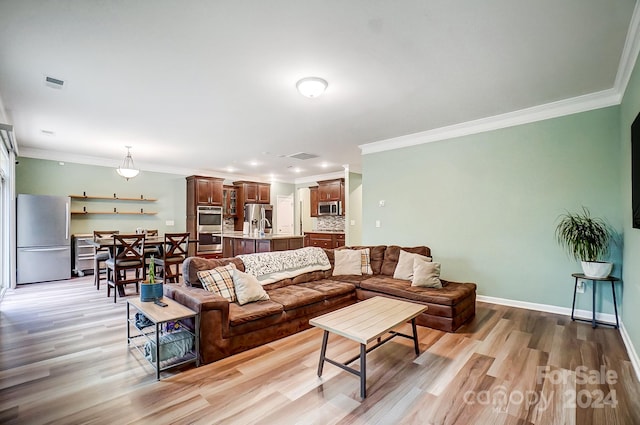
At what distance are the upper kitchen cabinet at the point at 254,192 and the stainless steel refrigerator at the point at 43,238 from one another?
419 cm

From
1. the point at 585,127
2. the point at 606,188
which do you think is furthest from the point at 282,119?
the point at 606,188

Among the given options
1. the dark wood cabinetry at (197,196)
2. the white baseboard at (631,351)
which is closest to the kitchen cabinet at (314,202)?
the dark wood cabinetry at (197,196)

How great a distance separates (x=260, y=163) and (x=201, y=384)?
6054mm

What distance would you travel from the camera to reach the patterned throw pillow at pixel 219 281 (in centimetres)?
306

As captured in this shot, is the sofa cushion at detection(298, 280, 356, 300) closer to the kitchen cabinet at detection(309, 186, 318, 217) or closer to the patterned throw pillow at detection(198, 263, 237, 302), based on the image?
the patterned throw pillow at detection(198, 263, 237, 302)

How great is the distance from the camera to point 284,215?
10.4m

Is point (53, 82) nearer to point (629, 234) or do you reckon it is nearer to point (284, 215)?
point (629, 234)

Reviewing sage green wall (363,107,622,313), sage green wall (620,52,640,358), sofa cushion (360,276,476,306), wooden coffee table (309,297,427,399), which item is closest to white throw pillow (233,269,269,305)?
wooden coffee table (309,297,427,399)

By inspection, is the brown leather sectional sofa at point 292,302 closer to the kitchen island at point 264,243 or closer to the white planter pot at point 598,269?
the white planter pot at point 598,269

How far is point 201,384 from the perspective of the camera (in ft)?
7.45

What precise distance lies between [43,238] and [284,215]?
6170 mm

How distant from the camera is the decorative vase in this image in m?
2.76

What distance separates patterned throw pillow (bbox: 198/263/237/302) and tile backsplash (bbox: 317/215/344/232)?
20.9 feet

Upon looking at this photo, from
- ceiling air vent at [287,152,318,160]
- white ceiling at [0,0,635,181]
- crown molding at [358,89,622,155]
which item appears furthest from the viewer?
ceiling air vent at [287,152,318,160]
